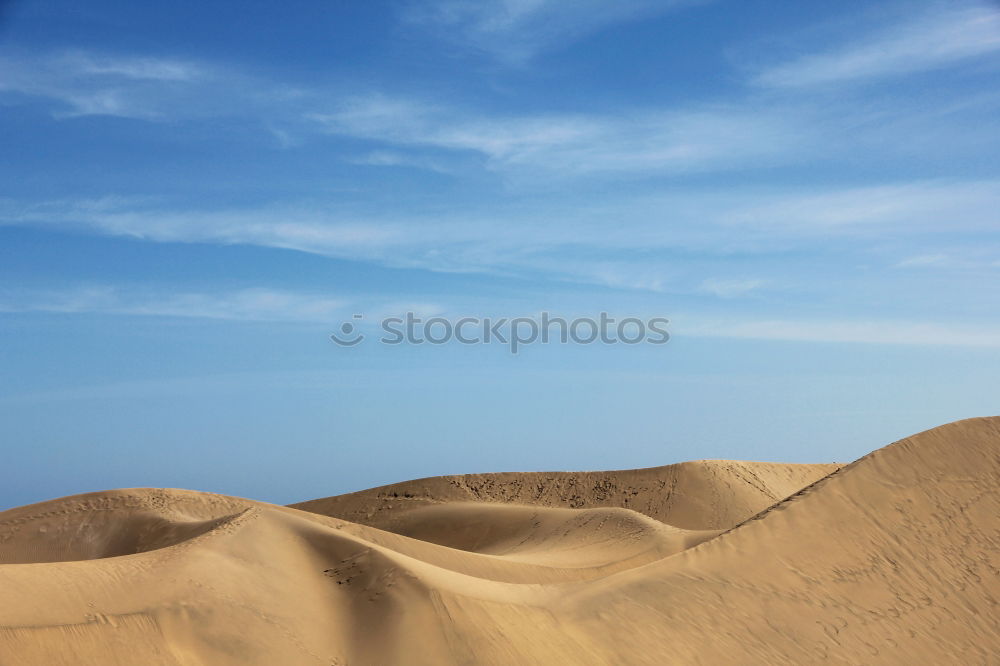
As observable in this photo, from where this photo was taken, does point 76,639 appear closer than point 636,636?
Yes

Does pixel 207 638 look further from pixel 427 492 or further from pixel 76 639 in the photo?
pixel 427 492

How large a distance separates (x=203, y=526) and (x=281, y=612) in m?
5.79

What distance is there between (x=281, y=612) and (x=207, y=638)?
46.8 inches

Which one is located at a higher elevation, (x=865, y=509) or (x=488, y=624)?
(x=865, y=509)

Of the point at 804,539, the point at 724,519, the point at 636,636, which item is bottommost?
the point at 724,519

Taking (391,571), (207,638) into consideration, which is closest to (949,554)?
(391,571)

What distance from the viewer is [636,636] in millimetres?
12547

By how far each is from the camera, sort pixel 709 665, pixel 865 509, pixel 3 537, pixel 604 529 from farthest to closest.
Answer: pixel 604 529, pixel 3 537, pixel 865 509, pixel 709 665

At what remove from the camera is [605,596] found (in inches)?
536

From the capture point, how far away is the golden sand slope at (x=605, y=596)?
1182 cm

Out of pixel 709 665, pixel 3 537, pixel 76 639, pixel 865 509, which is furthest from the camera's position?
pixel 3 537

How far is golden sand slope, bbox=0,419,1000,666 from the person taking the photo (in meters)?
11.8

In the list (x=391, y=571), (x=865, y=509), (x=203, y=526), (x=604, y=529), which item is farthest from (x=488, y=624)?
(x=604, y=529)

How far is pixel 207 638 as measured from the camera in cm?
1179
